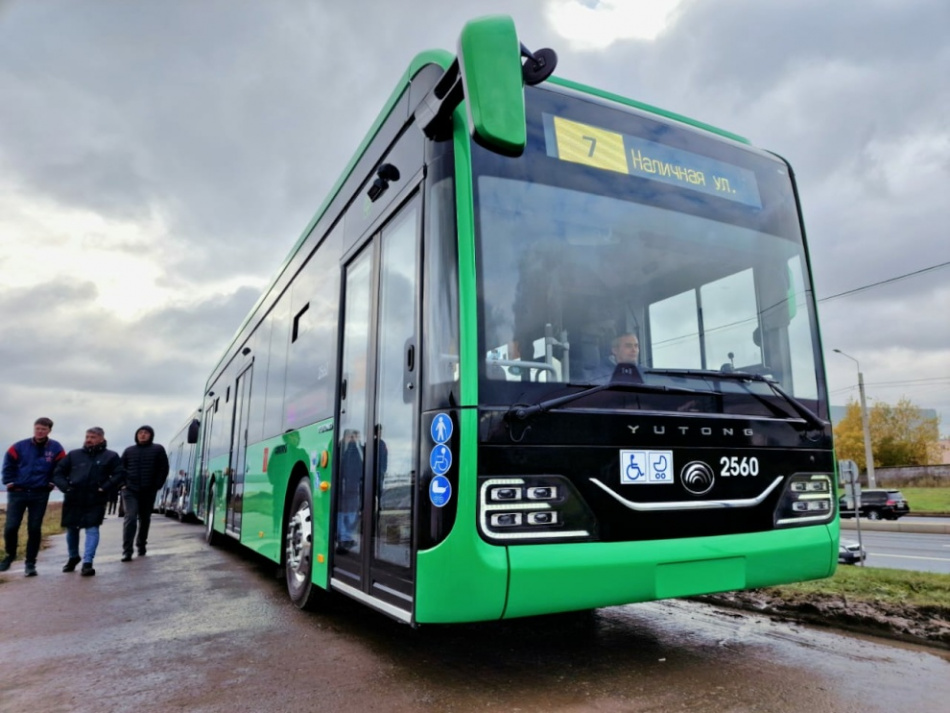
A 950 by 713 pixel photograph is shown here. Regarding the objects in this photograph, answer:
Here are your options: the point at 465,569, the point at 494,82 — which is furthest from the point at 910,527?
the point at 494,82

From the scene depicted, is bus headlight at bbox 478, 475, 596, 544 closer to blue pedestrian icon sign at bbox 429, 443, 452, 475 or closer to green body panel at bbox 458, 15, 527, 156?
blue pedestrian icon sign at bbox 429, 443, 452, 475

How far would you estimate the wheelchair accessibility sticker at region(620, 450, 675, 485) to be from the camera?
3395 millimetres

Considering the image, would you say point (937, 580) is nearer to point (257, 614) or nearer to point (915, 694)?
point (915, 694)

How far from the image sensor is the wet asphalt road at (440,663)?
132 inches

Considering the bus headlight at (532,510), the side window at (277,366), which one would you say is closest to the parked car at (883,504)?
the side window at (277,366)

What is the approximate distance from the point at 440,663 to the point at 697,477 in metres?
1.84

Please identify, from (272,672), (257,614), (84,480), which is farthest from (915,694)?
(84,480)

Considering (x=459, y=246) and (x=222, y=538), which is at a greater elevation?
(x=459, y=246)

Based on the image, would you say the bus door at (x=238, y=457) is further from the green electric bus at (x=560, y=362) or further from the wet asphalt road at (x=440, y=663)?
the green electric bus at (x=560, y=362)

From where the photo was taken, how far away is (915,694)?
3352 millimetres

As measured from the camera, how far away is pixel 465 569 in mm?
3041

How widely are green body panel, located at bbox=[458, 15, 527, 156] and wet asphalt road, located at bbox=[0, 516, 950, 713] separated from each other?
102 inches

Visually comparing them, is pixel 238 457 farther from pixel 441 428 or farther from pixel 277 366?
pixel 441 428

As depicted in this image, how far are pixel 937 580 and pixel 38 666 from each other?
6.69 meters
